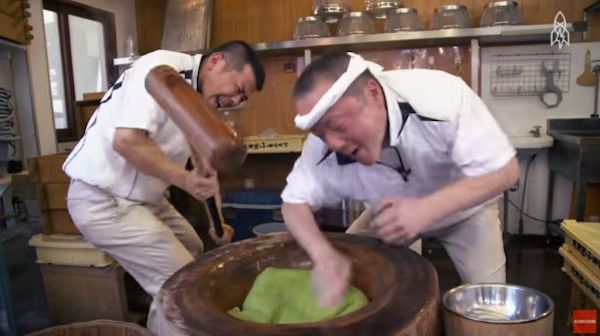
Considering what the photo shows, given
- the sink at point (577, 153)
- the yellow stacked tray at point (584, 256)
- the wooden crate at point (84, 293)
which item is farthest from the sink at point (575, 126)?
the wooden crate at point (84, 293)

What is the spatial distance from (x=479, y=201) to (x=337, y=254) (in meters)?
0.35

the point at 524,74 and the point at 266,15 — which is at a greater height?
the point at 266,15

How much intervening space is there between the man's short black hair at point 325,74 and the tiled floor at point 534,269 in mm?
1614

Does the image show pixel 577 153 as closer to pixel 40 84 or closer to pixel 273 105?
pixel 273 105

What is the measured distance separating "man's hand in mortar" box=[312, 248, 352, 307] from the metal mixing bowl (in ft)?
0.73

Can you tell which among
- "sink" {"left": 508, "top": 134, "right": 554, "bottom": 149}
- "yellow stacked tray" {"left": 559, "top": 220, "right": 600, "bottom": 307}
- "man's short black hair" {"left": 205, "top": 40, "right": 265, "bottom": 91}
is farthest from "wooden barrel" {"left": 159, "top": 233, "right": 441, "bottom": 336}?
"sink" {"left": 508, "top": 134, "right": 554, "bottom": 149}

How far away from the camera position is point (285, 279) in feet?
3.76

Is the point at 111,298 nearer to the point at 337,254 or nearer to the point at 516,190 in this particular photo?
the point at 337,254

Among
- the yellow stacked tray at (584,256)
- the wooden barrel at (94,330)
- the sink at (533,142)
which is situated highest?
the sink at (533,142)

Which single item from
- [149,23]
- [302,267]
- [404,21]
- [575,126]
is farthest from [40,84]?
[575,126]

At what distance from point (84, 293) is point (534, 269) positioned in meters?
2.67

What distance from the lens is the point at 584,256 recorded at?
1.66m

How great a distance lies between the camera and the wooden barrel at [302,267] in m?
0.82
